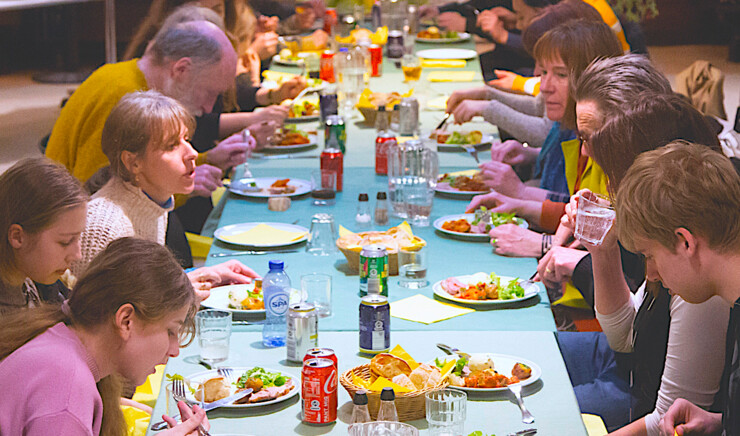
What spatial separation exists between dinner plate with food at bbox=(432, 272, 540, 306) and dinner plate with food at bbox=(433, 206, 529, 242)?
0.50 metres

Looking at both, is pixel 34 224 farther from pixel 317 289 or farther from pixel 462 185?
pixel 462 185

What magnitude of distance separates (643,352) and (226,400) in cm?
105

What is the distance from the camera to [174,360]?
220 centimetres

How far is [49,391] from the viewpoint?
62.3 inches

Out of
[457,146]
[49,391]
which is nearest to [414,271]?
[49,391]

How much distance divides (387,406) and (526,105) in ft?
11.4

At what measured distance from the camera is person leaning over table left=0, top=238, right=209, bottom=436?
62.1 inches

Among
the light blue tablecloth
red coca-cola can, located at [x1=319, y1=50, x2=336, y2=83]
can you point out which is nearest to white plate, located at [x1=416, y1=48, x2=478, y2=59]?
red coca-cola can, located at [x1=319, y1=50, x2=336, y2=83]

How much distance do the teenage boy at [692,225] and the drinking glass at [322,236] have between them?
127 cm

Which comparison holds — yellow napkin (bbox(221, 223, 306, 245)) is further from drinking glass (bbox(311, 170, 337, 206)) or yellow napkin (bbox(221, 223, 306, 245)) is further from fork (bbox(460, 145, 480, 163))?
fork (bbox(460, 145, 480, 163))

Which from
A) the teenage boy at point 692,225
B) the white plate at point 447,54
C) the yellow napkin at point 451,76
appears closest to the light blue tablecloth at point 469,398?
the teenage boy at point 692,225

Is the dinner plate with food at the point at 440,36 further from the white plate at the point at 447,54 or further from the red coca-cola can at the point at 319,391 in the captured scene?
the red coca-cola can at the point at 319,391

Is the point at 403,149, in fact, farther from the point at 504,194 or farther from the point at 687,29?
the point at 687,29

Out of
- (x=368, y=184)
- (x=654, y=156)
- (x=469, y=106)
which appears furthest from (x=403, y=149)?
(x=654, y=156)
